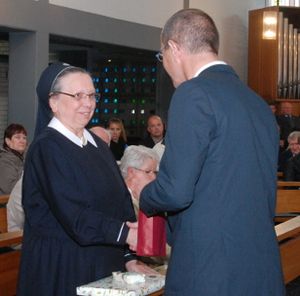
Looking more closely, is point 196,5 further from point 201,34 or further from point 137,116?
point 201,34

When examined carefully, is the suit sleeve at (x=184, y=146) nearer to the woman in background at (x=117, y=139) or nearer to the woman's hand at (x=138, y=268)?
the woman's hand at (x=138, y=268)

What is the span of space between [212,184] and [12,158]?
183 inches

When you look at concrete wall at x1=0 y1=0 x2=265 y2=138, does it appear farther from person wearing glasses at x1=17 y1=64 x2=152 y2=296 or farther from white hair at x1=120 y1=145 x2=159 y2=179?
person wearing glasses at x1=17 y1=64 x2=152 y2=296

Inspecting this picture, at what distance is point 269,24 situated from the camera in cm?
1220

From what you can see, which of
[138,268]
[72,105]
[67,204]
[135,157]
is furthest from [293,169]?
[67,204]

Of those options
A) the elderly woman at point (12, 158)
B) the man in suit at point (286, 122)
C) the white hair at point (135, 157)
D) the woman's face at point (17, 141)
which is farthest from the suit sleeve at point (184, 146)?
the man in suit at point (286, 122)

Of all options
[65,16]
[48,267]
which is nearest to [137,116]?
[65,16]

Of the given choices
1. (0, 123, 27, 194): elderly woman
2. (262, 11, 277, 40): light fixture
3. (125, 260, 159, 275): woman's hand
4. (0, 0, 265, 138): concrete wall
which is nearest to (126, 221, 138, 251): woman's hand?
(125, 260, 159, 275): woman's hand

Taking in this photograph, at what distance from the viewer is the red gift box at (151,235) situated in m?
2.47

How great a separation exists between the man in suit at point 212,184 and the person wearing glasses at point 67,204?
0.45 m

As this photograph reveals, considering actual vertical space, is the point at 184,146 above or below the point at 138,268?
above

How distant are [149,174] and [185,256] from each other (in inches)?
47.4

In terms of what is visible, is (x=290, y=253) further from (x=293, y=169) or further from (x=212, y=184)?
(x=212, y=184)

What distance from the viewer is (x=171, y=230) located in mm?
2422
